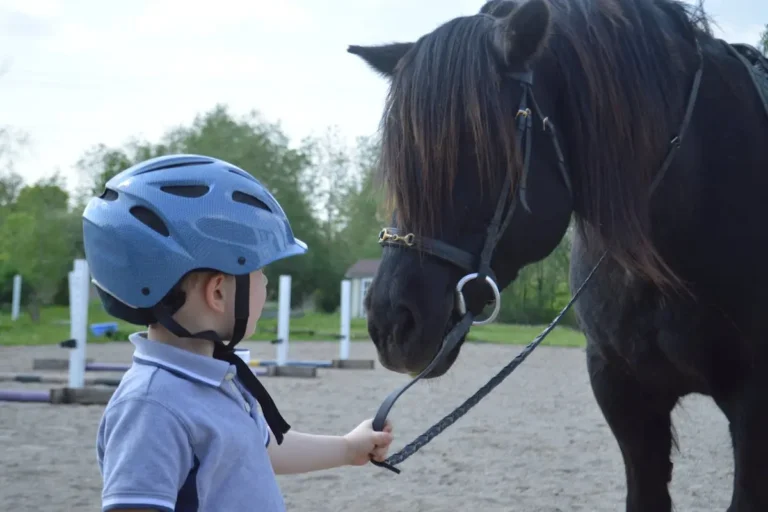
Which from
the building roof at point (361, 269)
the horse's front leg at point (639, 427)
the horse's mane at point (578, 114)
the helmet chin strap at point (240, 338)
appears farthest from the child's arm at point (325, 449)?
the building roof at point (361, 269)

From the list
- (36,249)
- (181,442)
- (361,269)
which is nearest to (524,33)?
(181,442)

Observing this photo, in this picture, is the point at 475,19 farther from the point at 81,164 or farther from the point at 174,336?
the point at 81,164

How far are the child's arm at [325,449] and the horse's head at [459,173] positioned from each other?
0.54 feet

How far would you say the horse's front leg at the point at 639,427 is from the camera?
264cm

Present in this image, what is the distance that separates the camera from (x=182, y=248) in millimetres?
1449

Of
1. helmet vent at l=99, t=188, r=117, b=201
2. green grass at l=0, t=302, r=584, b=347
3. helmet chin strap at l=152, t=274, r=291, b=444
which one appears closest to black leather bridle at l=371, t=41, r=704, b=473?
helmet chin strap at l=152, t=274, r=291, b=444

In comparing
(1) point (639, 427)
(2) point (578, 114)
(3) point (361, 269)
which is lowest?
(3) point (361, 269)

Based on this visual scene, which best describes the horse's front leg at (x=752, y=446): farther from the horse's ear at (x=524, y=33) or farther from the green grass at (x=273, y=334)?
the green grass at (x=273, y=334)

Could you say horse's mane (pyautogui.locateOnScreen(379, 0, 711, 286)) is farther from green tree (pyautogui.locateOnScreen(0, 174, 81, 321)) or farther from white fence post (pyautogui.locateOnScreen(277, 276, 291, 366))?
green tree (pyautogui.locateOnScreen(0, 174, 81, 321))

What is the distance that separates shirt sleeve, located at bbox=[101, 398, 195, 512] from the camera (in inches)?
50.3

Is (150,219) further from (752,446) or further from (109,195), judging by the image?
(752,446)

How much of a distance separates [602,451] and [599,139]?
4.14 meters

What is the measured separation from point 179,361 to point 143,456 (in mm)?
188

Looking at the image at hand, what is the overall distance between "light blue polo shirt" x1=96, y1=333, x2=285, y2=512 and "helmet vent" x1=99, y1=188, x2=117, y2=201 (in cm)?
25
